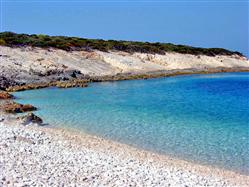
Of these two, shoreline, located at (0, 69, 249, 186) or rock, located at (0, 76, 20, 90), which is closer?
shoreline, located at (0, 69, 249, 186)

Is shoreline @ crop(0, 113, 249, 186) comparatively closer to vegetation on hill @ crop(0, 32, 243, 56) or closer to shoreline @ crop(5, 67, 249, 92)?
shoreline @ crop(5, 67, 249, 92)

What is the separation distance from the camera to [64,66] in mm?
56750

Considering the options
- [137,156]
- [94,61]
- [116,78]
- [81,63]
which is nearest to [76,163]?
[137,156]

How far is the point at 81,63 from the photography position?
61.0 meters

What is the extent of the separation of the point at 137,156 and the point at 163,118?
8.90m

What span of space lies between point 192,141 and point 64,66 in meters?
39.2

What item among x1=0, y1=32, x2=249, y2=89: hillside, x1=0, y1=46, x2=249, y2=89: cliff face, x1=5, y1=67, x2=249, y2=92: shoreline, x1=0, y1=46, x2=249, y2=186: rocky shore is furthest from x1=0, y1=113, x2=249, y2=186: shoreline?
x1=0, y1=46, x2=249, y2=89: cliff face

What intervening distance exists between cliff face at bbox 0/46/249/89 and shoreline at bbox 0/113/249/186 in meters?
25.7

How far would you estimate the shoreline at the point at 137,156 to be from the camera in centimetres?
1393

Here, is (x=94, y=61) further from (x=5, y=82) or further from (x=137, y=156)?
(x=137, y=156)

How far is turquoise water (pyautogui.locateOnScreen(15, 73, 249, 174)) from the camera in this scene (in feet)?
59.5

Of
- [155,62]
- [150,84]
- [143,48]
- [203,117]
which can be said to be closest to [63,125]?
[203,117]

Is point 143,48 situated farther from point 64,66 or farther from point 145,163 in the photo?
point 145,163

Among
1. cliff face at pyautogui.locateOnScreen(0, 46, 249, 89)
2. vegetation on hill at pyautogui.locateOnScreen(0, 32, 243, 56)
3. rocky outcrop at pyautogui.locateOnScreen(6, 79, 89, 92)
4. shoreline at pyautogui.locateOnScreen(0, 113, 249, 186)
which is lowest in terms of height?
shoreline at pyautogui.locateOnScreen(0, 113, 249, 186)
